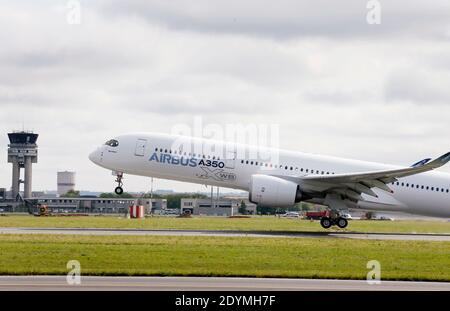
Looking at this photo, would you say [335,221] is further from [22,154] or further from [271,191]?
[22,154]

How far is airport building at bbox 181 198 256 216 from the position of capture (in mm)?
125625

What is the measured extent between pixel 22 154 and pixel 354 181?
149594 mm

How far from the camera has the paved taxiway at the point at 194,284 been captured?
20516mm

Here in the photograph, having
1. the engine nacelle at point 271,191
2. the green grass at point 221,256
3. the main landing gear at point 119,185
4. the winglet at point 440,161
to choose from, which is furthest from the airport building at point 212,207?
the green grass at point 221,256

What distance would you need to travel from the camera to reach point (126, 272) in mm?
23750

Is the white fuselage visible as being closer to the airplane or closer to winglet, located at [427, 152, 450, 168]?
the airplane

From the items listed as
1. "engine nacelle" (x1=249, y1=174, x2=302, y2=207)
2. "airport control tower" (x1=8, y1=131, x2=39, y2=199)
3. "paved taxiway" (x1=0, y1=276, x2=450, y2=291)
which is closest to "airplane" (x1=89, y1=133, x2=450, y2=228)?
"engine nacelle" (x1=249, y1=174, x2=302, y2=207)

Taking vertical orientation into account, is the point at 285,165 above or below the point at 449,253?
above

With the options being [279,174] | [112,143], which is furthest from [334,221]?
[112,143]

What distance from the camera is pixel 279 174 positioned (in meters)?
46.1

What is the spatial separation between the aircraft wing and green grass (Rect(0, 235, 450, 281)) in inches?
250

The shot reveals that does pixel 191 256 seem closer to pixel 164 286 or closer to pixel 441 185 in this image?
pixel 164 286
